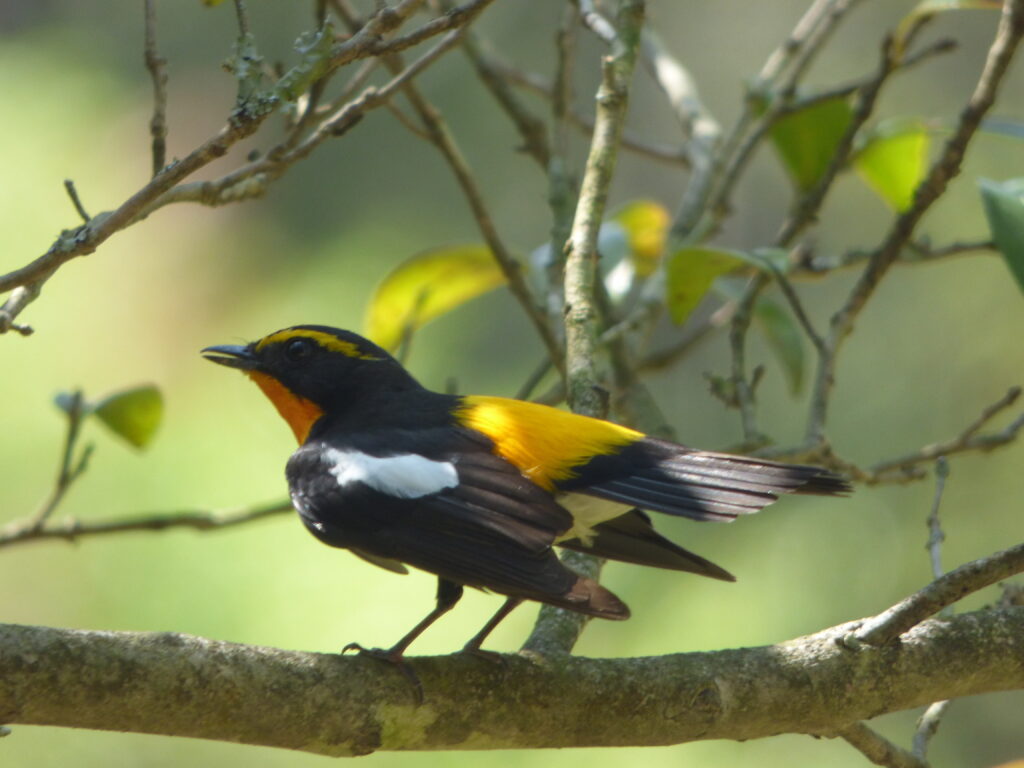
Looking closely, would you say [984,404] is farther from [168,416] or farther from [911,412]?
[168,416]

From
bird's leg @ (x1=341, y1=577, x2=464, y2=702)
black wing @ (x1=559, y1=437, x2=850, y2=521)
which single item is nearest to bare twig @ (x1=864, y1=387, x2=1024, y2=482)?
black wing @ (x1=559, y1=437, x2=850, y2=521)

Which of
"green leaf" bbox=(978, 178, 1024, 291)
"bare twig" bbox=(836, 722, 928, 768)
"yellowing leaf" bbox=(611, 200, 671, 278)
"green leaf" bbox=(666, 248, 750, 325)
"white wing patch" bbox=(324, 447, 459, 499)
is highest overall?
"yellowing leaf" bbox=(611, 200, 671, 278)

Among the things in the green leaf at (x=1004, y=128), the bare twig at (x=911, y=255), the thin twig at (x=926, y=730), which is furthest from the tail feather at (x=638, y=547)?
the green leaf at (x=1004, y=128)

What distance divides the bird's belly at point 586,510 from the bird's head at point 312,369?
0.82 metres

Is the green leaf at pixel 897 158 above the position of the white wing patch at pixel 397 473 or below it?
above

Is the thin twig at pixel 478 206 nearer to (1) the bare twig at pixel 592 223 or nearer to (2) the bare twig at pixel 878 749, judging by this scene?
(1) the bare twig at pixel 592 223

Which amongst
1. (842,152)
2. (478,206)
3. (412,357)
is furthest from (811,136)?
(412,357)

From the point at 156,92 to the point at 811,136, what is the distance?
2402mm

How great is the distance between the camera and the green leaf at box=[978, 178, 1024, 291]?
10.3 ft

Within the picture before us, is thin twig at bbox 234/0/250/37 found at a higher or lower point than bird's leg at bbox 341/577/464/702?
higher

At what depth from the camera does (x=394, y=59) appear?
3.85 m

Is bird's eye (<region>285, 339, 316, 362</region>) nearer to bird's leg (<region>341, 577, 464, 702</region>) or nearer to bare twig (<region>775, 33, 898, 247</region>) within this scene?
bird's leg (<region>341, 577, 464, 702</region>)

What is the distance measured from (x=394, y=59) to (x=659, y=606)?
10.2 ft

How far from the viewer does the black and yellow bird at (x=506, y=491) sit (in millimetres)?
2633
